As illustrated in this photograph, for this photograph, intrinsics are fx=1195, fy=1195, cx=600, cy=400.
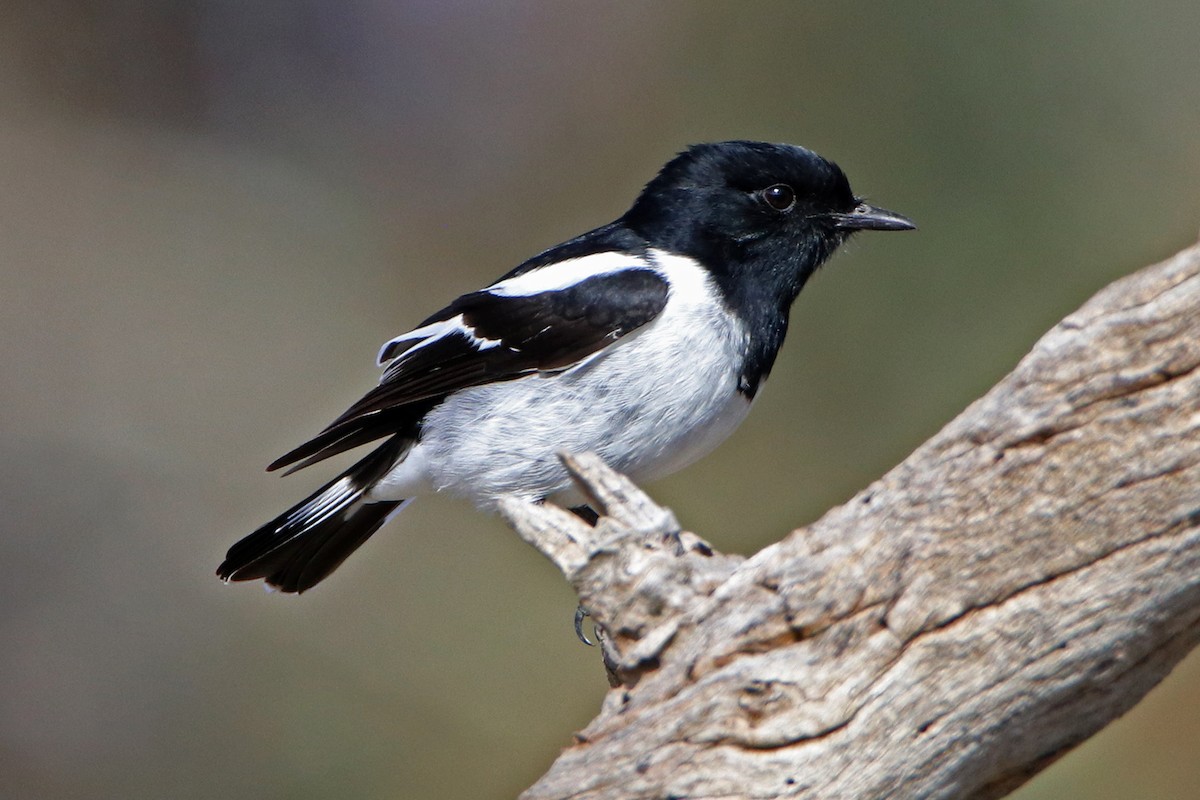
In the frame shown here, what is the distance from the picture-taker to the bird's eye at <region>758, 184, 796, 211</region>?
3.17 m

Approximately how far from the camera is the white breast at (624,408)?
111 inches

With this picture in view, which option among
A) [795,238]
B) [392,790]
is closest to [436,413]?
[795,238]

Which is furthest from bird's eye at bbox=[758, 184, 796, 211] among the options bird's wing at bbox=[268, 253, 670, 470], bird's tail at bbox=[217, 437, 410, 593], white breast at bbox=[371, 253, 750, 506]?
bird's tail at bbox=[217, 437, 410, 593]

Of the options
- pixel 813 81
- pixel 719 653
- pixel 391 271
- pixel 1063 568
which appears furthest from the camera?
pixel 391 271

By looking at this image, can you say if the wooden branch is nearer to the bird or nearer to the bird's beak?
the bird

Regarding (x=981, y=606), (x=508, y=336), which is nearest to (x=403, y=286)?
(x=508, y=336)

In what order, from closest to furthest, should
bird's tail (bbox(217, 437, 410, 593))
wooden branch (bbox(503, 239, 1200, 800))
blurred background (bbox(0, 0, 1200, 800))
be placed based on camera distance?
wooden branch (bbox(503, 239, 1200, 800))
bird's tail (bbox(217, 437, 410, 593))
blurred background (bbox(0, 0, 1200, 800))

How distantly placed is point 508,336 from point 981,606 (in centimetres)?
148

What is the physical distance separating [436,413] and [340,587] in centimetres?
232

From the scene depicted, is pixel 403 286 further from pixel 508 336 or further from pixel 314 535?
pixel 508 336

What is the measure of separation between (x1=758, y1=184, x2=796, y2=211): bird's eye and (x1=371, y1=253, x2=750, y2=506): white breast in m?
0.29

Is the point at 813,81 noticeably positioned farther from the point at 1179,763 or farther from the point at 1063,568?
the point at 1063,568

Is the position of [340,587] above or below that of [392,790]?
above

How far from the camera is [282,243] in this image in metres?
5.87
